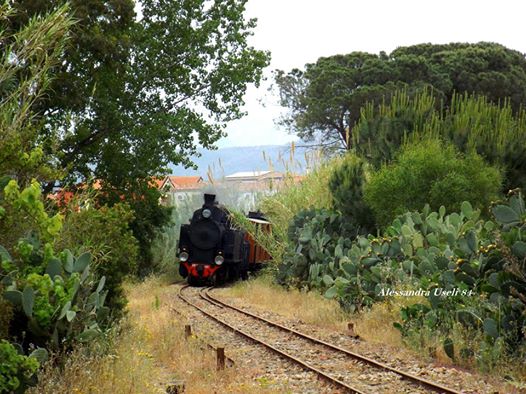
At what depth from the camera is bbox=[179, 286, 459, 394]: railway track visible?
10016 mm

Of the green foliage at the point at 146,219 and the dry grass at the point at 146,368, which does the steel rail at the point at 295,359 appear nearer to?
the dry grass at the point at 146,368

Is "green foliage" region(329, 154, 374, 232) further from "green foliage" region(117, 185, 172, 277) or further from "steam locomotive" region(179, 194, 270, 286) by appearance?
"green foliage" region(117, 185, 172, 277)

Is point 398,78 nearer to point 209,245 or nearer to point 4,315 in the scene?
point 209,245

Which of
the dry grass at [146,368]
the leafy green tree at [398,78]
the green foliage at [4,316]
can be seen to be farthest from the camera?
the leafy green tree at [398,78]

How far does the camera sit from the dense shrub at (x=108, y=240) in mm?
10867

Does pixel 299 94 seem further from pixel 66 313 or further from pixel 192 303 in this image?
pixel 66 313

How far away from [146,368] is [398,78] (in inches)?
1311

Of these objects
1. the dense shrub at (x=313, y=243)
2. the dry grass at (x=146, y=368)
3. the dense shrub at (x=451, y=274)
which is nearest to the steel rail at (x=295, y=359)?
the dry grass at (x=146, y=368)

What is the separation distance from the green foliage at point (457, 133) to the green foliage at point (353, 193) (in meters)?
0.67

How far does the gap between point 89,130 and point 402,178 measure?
9578 mm

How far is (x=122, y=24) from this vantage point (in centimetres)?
2289

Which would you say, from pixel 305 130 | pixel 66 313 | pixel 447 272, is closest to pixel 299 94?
pixel 305 130

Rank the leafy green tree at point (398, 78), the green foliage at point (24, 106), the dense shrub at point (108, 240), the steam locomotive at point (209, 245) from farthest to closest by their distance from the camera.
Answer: the leafy green tree at point (398, 78) → the steam locomotive at point (209, 245) → the dense shrub at point (108, 240) → the green foliage at point (24, 106)

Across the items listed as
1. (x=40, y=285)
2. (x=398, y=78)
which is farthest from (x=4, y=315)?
(x=398, y=78)
